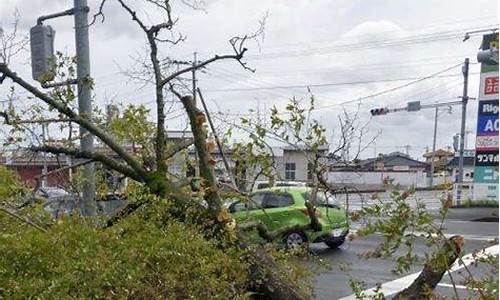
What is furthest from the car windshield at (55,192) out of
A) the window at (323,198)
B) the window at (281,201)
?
the window at (281,201)

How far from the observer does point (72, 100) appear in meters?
5.24

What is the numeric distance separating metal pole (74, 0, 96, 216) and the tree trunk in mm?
3132

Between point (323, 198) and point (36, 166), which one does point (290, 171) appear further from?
point (36, 166)

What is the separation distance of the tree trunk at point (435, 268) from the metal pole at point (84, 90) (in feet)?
10.3

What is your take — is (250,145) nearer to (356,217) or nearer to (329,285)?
(356,217)

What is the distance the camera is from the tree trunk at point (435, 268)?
3330 millimetres

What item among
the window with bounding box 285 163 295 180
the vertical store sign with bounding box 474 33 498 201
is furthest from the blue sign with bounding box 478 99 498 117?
the window with bounding box 285 163 295 180

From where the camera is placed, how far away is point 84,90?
574 cm

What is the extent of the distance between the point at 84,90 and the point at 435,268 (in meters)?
3.90

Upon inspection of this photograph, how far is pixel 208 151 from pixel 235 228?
727 millimetres

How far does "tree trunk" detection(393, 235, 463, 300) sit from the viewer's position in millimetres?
3330

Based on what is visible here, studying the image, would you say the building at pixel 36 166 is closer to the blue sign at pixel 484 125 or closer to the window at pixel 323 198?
the window at pixel 323 198

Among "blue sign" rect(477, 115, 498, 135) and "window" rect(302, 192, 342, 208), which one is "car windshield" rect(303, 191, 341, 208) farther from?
"blue sign" rect(477, 115, 498, 135)

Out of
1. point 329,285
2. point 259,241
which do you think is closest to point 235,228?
point 259,241
